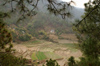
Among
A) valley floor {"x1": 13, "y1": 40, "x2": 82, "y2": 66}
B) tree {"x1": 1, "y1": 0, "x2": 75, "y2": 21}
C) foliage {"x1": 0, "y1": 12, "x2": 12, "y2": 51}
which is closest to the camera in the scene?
Result: tree {"x1": 1, "y1": 0, "x2": 75, "y2": 21}

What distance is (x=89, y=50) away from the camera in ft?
4.83

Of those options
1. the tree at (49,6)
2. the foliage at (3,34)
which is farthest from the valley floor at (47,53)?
the tree at (49,6)

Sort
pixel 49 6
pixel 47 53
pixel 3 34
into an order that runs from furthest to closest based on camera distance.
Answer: pixel 47 53
pixel 3 34
pixel 49 6

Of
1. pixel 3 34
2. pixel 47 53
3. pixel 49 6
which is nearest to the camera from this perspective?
pixel 49 6

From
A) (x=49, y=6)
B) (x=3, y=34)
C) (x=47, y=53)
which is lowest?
(x=47, y=53)

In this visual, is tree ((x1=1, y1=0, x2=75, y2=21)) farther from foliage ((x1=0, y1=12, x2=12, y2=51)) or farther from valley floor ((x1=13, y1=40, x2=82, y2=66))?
valley floor ((x1=13, y1=40, x2=82, y2=66))

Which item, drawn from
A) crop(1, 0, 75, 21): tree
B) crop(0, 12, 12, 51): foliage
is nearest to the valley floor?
crop(0, 12, 12, 51): foliage

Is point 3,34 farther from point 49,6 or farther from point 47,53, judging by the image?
point 47,53

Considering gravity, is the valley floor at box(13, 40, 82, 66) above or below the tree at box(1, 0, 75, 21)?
below

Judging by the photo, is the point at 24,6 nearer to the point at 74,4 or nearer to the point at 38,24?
the point at 74,4

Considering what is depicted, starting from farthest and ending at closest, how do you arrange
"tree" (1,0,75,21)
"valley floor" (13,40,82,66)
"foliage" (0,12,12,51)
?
"valley floor" (13,40,82,66)
"foliage" (0,12,12,51)
"tree" (1,0,75,21)

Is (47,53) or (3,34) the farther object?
(47,53)

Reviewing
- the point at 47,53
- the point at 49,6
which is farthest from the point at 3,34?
the point at 47,53

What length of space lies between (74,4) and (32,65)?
6126 millimetres
